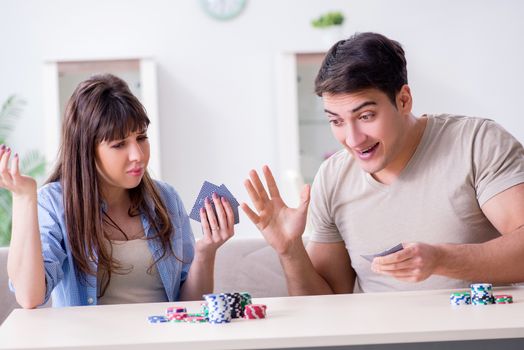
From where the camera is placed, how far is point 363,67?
2221 millimetres

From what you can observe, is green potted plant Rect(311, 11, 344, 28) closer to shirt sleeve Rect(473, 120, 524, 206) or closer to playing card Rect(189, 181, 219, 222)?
shirt sleeve Rect(473, 120, 524, 206)

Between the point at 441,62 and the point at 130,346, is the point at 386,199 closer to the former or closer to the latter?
the point at 130,346

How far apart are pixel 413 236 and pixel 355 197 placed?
0.20 m

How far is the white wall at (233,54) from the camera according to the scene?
6512 millimetres

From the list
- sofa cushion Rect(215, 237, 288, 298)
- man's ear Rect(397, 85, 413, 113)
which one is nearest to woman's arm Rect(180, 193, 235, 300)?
sofa cushion Rect(215, 237, 288, 298)

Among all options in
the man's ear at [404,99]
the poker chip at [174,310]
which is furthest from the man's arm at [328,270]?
the poker chip at [174,310]

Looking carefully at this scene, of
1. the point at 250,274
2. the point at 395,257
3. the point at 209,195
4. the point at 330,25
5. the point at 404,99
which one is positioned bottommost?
the point at 250,274

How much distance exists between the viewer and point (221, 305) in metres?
1.73

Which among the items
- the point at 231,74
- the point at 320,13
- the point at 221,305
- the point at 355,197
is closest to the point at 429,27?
the point at 320,13

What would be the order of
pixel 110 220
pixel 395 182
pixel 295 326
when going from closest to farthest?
pixel 295 326, pixel 395 182, pixel 110 220

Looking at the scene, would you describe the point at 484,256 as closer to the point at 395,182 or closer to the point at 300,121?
the point at 395,182

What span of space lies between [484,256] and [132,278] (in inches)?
38.5

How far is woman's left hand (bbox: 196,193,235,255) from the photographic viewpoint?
2205 mm

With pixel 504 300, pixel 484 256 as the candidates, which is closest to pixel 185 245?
pixel 484 256
